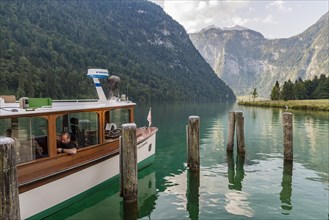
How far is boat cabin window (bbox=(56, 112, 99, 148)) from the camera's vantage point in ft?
41.7

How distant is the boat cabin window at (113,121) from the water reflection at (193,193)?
4192 millimetres

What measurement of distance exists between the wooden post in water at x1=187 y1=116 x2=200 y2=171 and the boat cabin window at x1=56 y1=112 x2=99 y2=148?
4483 mm

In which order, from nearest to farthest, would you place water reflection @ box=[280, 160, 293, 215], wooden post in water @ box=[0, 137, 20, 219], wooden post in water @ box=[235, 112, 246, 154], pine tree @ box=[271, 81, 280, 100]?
wooden post in water @ box=[0, 137, 20, 219] < water reflection @ box=[280, 160, 293, 215] < wooden post in water @ box=[235, 112, 246, 154] < pine tree @ box=[271, 81, 280, 100]

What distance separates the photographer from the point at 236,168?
18109 mm

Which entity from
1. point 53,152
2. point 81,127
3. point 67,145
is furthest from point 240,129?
point 53,152

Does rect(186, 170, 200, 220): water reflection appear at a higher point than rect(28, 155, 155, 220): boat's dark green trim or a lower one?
lower

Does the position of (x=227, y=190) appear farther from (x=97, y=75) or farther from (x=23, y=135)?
(x=23, y=135)

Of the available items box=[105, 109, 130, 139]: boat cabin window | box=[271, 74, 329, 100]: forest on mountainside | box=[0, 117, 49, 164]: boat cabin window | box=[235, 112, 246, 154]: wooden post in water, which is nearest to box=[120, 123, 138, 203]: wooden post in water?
box=[0, 117, 49, 164]: boat cabin window

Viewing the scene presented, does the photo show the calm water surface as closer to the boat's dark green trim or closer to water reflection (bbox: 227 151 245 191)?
water reflection (bbox: 227 151 245 191)

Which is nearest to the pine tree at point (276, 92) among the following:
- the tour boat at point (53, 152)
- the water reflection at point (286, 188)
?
the water reflection at point (286, 188)

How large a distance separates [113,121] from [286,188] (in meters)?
8.79

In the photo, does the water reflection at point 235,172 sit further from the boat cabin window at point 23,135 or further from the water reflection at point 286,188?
the boat cabin window at point 23,135

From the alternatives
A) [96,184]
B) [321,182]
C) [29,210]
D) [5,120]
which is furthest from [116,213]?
[321,182]

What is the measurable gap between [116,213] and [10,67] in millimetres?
113417
